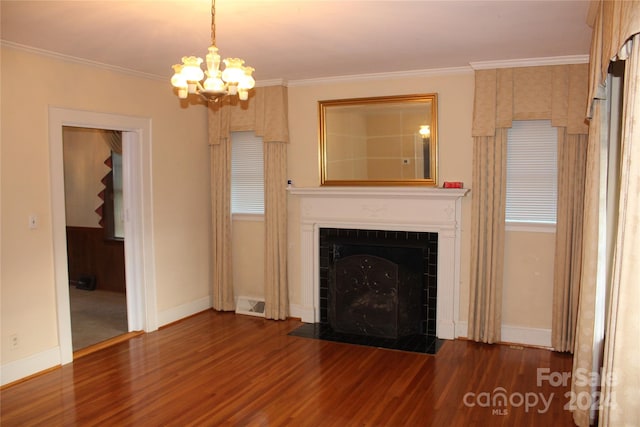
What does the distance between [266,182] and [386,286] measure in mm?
1697

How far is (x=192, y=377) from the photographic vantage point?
400 centimetres

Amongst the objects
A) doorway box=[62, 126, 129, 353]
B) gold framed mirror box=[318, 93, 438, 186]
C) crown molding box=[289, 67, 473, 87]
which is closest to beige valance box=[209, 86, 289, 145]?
crown molding box=[289, 67, 473, 87]

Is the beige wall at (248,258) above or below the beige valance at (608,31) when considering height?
below

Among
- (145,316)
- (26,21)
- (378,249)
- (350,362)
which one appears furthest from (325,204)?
(26,21)

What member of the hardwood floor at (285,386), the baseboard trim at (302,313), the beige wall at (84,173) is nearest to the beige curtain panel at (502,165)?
the hardwood floor at (285,386)

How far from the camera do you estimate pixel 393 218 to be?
4.95 meters

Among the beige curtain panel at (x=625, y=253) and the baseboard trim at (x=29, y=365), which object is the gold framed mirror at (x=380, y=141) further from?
the baseboard trim at (x=29, y=365)

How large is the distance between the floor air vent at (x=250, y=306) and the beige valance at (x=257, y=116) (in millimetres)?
1792

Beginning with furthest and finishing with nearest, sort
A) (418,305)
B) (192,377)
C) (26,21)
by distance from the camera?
(418,305) < (192,377) < (26,21)

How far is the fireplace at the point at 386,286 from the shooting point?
486 centimetres

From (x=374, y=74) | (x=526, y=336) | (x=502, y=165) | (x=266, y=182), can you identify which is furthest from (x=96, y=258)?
(x=526, y=336)

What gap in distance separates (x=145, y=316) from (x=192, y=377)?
4.45 feet

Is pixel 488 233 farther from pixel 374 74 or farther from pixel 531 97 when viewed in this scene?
pixel 374 74

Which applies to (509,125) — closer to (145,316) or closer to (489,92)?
(489,92)
